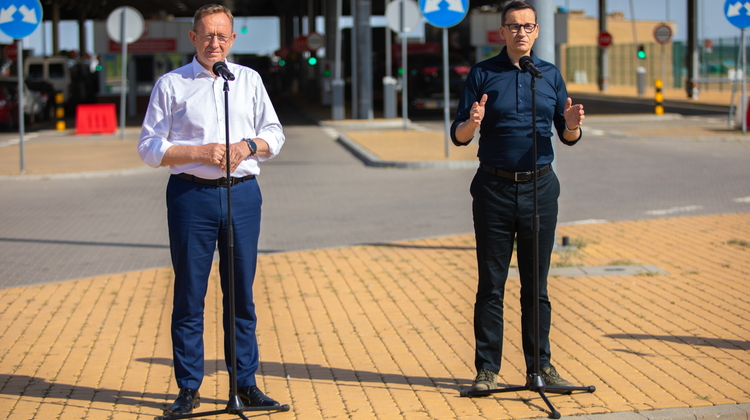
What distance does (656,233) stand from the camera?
31.4 ft

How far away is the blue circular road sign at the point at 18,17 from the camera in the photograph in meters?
13.9

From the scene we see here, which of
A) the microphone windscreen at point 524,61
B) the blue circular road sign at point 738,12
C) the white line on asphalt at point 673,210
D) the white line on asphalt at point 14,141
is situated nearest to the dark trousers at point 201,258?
the microphone windscreen at point 524,61

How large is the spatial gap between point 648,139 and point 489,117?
56.0 feet

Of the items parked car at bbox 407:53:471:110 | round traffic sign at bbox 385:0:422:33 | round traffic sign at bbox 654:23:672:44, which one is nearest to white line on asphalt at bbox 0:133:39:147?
round traffic sign at bbox 385:0:422:33

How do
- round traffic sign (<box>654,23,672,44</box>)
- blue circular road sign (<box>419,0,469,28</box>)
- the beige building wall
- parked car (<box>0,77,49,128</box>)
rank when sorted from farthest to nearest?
the beige building wall
round traffic sign (<box>654,23,672,44</box>)
parked car (<box>0,77,49,128</box>)
blue circular road sign (<box>419,0,469,28</box>)

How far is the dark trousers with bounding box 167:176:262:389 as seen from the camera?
4344 millimetres

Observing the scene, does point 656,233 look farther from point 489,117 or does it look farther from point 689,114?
point 689,114

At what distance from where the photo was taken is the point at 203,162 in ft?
13.9

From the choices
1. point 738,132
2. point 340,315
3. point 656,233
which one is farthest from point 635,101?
point 340,315

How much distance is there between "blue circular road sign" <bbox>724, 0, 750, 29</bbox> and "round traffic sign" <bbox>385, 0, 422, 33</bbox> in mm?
6449

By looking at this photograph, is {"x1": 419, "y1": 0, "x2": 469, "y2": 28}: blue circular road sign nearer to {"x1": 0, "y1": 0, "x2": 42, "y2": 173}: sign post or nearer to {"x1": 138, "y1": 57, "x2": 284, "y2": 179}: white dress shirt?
{"x1": 0, "y1": 0, "x2": 42, "y2": 173}: sign post

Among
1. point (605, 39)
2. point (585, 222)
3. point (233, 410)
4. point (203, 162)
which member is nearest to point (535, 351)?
point (233, 410)

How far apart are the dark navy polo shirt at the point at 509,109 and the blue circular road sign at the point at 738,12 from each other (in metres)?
15.0

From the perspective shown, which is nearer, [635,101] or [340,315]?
[340,315]
